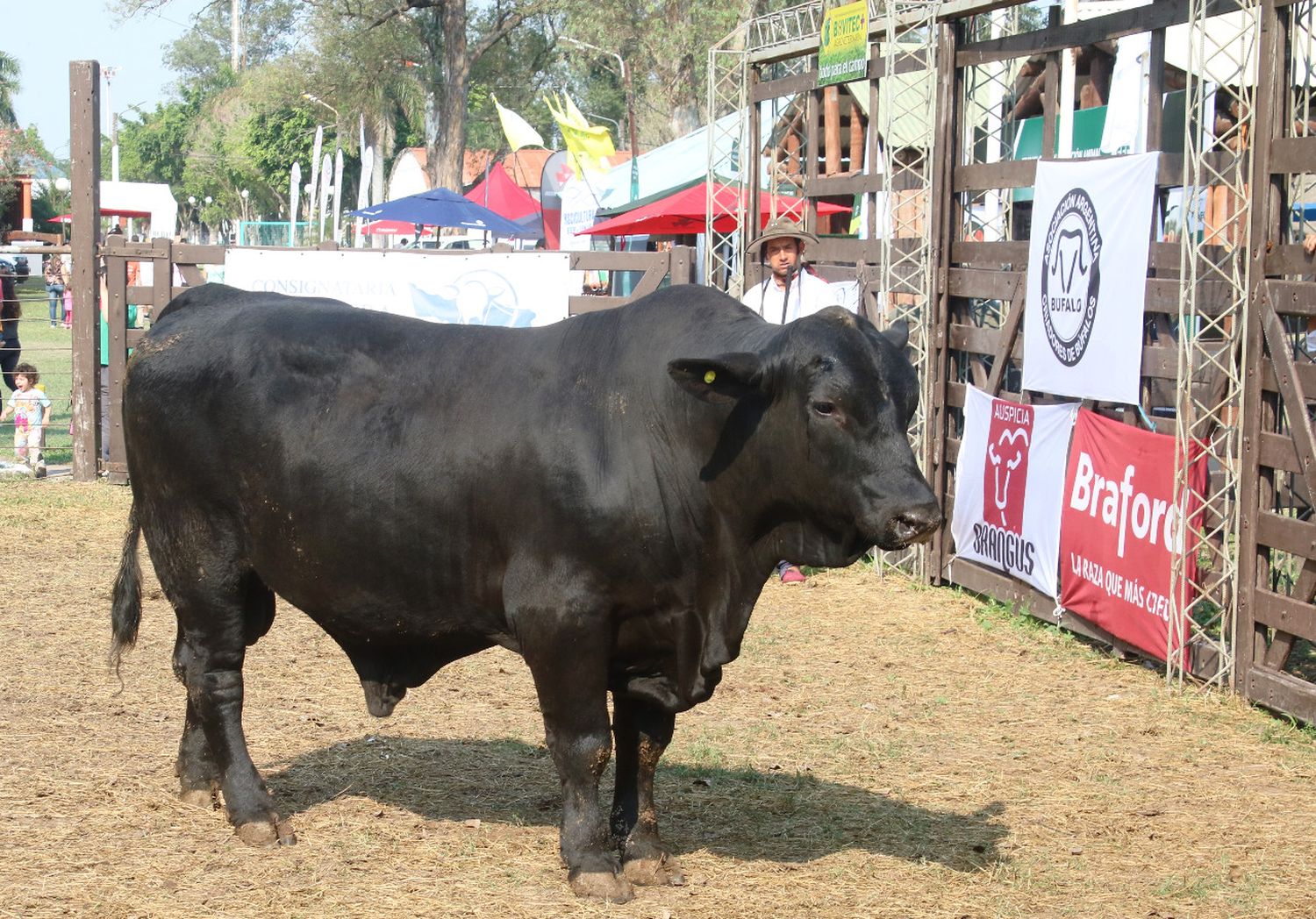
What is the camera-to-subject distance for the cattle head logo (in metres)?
9.23

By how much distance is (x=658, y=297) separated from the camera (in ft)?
16.0

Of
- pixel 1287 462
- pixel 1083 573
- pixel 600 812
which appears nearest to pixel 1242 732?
pixel 1287 462

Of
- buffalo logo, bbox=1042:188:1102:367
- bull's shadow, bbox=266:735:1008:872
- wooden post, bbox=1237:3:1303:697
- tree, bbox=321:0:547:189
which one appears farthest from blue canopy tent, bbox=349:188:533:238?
bull's shadow, bbox=266:735:1008:872

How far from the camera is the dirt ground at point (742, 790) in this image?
4.75 m

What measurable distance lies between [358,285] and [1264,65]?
8.61 meters

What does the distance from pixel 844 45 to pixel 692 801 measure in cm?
731

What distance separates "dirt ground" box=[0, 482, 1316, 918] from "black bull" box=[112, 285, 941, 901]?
36 cm

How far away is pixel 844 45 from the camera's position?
1137 centimetres

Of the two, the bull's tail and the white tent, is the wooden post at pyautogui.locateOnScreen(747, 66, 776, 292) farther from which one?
the white tent

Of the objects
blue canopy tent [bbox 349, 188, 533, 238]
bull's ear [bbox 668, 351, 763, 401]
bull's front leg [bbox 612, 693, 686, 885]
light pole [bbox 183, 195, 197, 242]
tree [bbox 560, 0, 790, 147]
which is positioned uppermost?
tree [bbox 560, 0, 790, 147]

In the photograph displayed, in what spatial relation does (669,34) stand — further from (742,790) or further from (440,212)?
(742,790)

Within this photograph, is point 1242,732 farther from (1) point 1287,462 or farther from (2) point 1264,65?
(2) point 1264,65

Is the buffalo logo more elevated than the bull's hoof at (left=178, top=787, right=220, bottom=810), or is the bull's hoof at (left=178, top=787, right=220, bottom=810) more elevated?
the buffalo logo

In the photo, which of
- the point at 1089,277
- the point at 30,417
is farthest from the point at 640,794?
the point at 30,417
